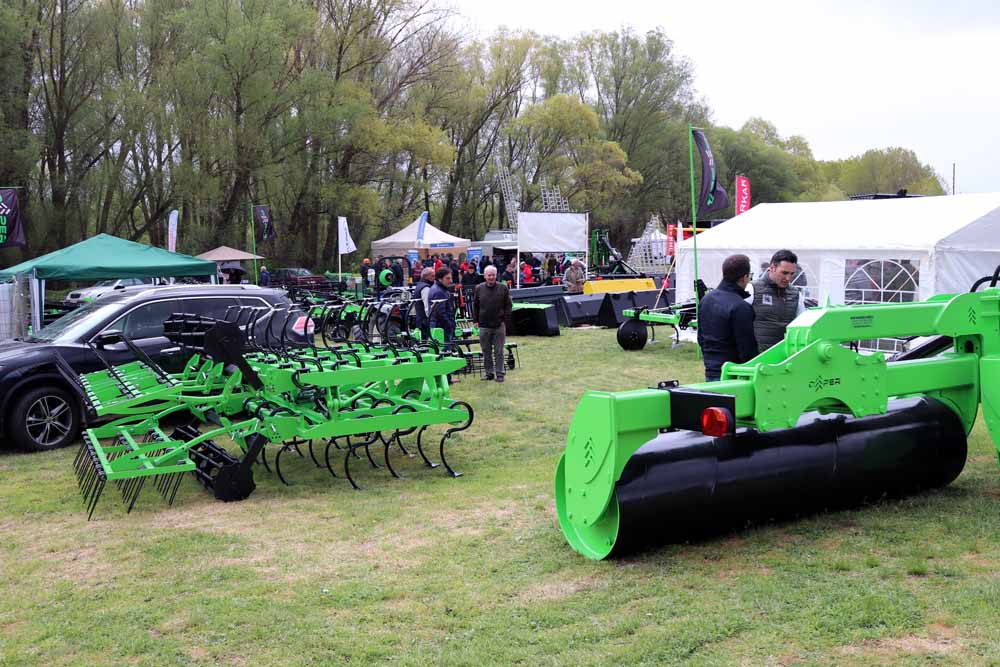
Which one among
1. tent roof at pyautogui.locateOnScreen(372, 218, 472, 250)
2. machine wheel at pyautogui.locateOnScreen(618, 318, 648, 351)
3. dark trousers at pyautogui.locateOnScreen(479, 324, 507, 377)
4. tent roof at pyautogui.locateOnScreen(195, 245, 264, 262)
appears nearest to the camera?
dark trousers at pyautogui.locateOnScreen(479, 324, 507, 377)

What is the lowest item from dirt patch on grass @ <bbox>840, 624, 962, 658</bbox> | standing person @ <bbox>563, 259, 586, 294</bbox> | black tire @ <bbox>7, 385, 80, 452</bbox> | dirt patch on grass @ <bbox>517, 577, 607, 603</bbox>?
dirt patch on grass @ <bbox>840, 624, 962, 658</bbox>

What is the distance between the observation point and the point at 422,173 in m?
47.0

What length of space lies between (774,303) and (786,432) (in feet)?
4.91

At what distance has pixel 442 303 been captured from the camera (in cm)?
1284

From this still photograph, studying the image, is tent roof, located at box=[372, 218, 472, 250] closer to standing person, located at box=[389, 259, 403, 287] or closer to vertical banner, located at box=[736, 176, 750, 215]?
standing person, located at box=[389, 259, 403, 287]

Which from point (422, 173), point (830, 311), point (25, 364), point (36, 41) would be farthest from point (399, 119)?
point (830, 311)

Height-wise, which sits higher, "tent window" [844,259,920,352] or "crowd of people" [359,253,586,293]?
"crowd of people" [359,253,586,293]

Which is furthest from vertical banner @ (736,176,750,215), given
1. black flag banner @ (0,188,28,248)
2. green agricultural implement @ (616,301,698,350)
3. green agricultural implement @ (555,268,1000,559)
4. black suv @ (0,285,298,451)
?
green agricultural implement @ (555,268,1000,559)

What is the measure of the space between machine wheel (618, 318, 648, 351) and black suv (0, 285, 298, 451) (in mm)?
7064

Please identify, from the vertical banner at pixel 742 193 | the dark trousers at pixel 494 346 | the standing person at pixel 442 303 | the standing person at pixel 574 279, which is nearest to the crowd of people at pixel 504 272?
the standing person at pixel 574 279

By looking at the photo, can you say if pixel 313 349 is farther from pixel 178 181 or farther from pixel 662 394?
pixel 178 181

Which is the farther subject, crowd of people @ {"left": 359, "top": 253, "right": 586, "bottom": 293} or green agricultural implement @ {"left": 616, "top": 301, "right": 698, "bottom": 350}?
crowd of people @ {"left": 359, "top": 253, "right": 586, "bottom": 293}

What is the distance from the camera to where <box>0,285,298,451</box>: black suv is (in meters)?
8.88

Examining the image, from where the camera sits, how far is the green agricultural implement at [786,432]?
4.67 metres
